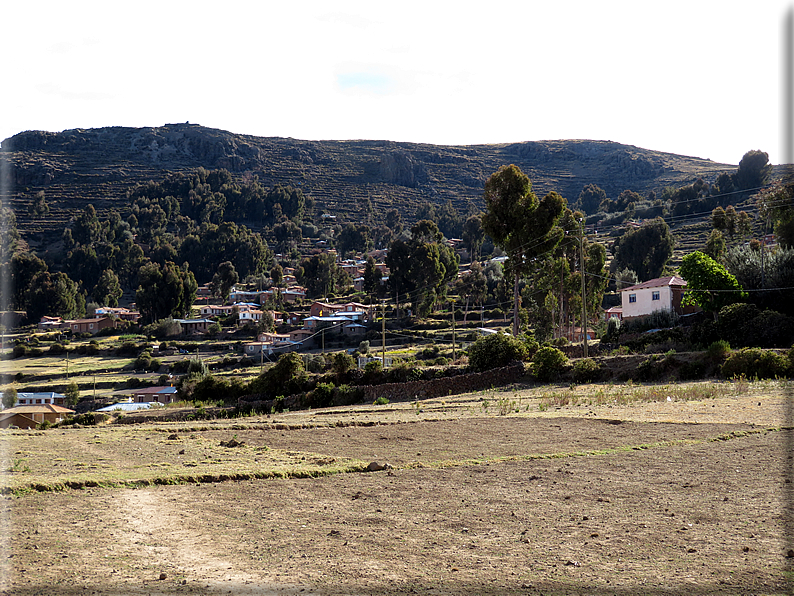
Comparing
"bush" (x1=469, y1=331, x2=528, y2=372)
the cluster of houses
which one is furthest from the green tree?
"bush" (x1=469, y1=331, x2=528, y2=372)

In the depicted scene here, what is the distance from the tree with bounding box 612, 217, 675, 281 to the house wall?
Answer: 3796cm

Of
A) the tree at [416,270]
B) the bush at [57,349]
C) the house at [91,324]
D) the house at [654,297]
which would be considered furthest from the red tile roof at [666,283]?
the house at [91,324]

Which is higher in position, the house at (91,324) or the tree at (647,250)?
the tree at (647,250)

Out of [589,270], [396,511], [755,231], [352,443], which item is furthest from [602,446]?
[755,231]

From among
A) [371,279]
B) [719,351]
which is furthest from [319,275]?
[719,351]

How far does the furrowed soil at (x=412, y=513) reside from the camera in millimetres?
7270

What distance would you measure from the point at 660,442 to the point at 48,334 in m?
94.5

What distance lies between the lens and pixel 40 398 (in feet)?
178

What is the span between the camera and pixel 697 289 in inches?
1608

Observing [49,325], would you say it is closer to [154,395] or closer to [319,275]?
[319,275]

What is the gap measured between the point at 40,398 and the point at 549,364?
1609 inches

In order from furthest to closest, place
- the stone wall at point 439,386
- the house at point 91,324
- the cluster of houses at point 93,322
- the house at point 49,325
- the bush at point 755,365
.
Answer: the house at point 49,325, the cluster of houses at point 93,322, the house at point 91,324, the stone wall at point 439,386, the bush at point 755,365

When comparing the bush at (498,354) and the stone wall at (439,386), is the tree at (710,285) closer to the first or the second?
the bush at (498,354)

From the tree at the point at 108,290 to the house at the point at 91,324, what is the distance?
18.0m
